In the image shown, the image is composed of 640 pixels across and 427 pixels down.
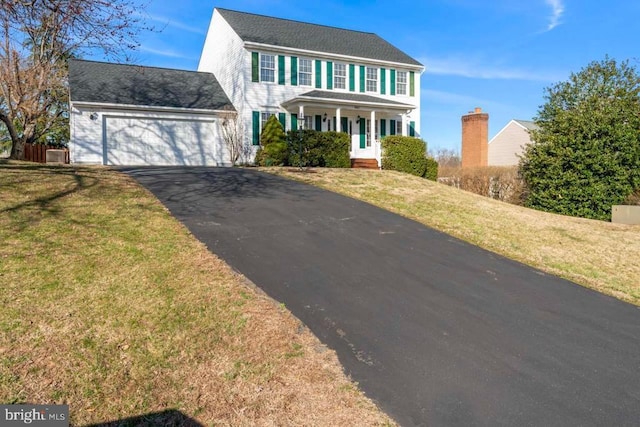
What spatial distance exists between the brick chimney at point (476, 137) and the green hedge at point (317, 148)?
1824cm

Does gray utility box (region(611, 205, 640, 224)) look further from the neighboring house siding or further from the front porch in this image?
the neighboring house siding

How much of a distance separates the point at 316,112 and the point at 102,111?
9.73m

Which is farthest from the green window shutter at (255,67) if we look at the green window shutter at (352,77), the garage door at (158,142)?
the green window shutter at (352,77)

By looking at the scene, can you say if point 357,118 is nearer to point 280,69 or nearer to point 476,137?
point 280,69

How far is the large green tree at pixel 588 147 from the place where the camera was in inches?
592

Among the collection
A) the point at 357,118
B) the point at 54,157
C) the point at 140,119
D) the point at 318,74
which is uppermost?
the point at 318,74

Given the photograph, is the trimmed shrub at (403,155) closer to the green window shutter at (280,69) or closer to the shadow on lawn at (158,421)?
the green window shutter at (280,69)

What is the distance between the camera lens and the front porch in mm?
20656

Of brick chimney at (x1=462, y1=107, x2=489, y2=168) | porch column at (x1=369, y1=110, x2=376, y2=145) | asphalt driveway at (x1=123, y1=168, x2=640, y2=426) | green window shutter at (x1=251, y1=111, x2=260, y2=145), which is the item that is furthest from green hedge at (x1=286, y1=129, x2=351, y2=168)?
brick chimney at (x1=462, y1=107, x2=489, y2=168)

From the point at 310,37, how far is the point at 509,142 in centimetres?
2357

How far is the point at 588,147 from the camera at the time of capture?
15516 millimetres

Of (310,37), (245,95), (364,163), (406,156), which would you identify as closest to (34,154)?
(245,95)

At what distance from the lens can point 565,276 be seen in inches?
272

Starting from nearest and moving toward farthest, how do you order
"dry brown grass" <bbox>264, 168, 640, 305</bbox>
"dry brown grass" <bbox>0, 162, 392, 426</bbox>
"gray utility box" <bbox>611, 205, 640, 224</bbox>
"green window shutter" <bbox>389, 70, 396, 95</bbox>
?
"dry brown grass" <bbox>0, 162, 392, 426</bbox>, "dry brown grass" <bbox>264, 168, 640, 305</bbox>, "gray utility box" <bbox>611, 205, 640, 224</bbox>, "green window shutter" <bbox>389, 70, 396, 95</bbox>
